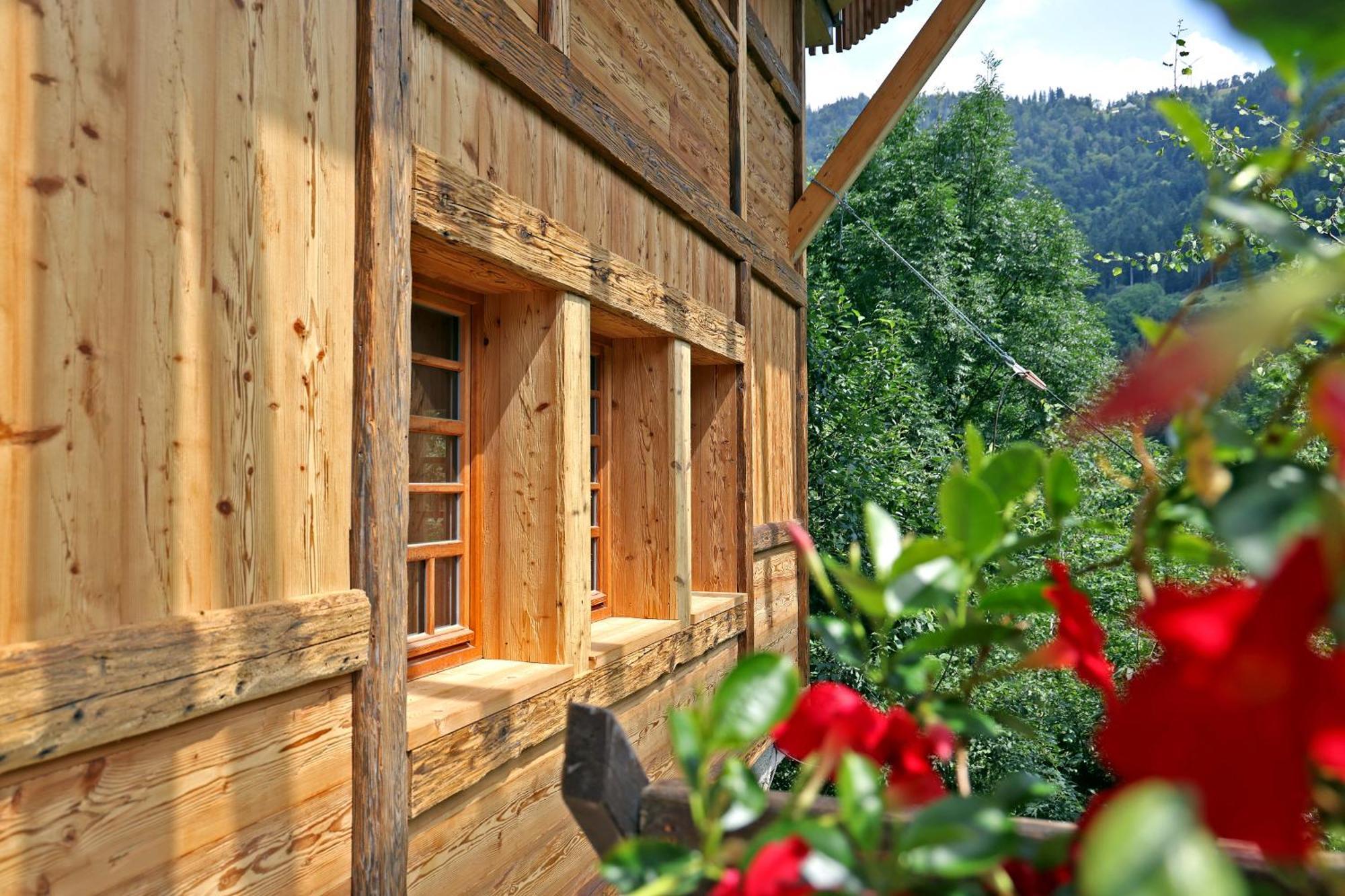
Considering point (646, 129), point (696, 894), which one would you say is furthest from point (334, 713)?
point (646, 129)

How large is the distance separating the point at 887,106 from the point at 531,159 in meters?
3.20

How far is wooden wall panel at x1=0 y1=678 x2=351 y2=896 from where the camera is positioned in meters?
1.23

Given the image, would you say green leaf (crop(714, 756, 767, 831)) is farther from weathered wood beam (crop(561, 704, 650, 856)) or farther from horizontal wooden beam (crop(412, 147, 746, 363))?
horizontal wooden beam (crop(412, 147, 746, 363))

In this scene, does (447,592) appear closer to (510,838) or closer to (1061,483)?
(510,838)

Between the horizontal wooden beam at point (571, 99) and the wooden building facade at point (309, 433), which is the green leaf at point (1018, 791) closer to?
the wooden building facade at point (309, 433)

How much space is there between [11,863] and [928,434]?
416 inches

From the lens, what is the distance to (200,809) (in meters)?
1.48

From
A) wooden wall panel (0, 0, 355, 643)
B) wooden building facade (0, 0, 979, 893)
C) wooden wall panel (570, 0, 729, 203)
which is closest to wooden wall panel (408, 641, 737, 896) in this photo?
wooden building facade (0, 0, 979, 893)

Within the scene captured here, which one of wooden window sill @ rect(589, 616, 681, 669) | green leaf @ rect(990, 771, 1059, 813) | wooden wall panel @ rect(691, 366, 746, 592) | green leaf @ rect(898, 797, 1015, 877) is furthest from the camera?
wooden wall panel @ rect(691, 366, 746, 592)

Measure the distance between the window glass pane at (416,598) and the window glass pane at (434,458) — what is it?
0.76 feet

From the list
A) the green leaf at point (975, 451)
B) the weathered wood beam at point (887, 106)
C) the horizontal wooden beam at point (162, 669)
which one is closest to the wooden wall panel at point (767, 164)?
the weathered wood beam at point (887, 106)

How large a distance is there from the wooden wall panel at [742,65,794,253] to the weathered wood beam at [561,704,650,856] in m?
4.51

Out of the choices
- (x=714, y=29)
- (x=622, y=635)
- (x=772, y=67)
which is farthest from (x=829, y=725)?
(x=772, y=67)

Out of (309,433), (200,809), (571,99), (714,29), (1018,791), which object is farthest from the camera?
(714,29)
